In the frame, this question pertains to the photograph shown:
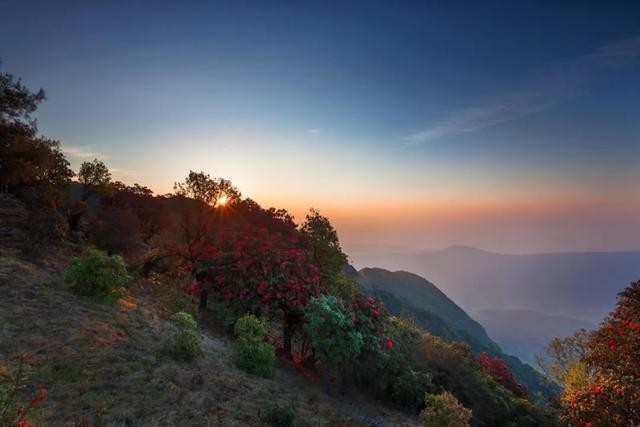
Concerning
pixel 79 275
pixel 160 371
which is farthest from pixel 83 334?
pixel 79 275

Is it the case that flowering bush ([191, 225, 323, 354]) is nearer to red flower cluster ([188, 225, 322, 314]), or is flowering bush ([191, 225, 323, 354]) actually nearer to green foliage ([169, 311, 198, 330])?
red flower cluster ([188, 225, 322, 314])

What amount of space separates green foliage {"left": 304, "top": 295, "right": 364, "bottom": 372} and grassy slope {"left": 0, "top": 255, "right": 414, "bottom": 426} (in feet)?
5.02

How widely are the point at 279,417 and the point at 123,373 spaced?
4.68m

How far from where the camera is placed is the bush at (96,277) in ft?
46.6

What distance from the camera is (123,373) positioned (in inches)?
386

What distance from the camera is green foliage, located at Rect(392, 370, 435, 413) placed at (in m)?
16.2

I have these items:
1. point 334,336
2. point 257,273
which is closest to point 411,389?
point 334,336

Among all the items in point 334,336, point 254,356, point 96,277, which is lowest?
point 254,356

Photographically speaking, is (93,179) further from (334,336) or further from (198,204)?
(334,336)

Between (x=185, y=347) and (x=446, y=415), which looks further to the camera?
(x=185, y=347)

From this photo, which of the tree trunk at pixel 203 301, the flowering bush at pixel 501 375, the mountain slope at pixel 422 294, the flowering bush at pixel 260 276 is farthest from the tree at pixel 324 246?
the mountain slope at pixel 422 294

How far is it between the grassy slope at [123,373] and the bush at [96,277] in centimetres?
47

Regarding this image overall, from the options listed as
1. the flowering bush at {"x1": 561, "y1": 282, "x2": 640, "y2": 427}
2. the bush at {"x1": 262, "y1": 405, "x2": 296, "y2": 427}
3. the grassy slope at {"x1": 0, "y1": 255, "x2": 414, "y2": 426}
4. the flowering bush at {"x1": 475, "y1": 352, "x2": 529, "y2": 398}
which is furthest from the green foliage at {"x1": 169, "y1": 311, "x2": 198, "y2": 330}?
the flowering bush at {"x1": 475, "y1": 352, "x2": 529, "y2": 398}

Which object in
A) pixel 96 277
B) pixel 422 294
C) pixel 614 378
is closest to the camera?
pixel 614 378
